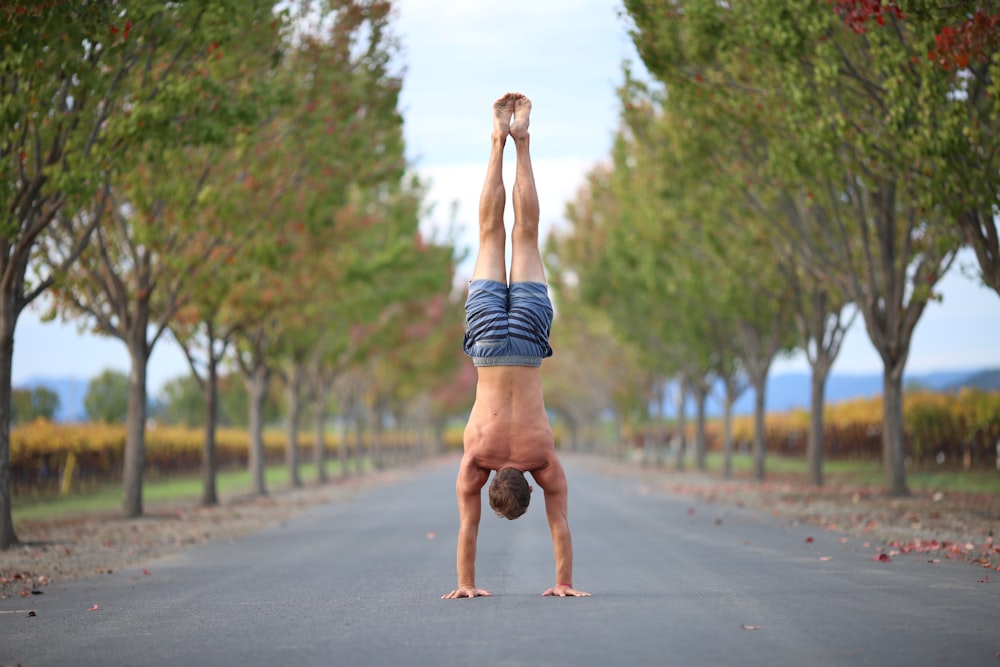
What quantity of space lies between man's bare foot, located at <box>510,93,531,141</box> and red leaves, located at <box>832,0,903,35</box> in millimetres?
6838

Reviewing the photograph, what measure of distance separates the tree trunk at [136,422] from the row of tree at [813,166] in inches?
443

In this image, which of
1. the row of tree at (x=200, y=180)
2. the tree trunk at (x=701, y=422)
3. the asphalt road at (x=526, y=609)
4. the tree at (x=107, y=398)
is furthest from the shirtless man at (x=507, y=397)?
the tree at (x=107, y=398)

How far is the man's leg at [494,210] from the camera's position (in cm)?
962

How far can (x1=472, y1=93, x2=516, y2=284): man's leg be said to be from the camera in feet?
31.6

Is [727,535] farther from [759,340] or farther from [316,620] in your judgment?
[759,340]

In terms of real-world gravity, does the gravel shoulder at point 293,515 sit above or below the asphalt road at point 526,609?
below

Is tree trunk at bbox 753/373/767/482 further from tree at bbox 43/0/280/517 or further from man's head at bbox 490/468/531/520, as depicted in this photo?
man's head at bbox 490/468/531/520

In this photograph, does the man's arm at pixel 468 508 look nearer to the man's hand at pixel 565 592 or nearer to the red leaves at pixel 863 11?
the man's hand at pixel 565 592

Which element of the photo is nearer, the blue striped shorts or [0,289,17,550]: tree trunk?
the blue striped shorts

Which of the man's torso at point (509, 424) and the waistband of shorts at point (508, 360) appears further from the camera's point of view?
the waistband of shorts at point (508, 360)

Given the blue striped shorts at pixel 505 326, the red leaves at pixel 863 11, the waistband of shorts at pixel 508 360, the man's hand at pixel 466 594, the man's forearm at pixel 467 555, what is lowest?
the man's hand at pixel 466 594

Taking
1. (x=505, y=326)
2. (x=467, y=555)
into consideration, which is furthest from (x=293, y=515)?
(x=505, y=326)

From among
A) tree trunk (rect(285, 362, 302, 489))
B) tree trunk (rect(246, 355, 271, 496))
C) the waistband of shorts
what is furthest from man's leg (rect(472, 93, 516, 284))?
tree trunk (rect(285, 362, 302, 489))

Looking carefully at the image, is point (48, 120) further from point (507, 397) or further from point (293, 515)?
point (293, 515)
